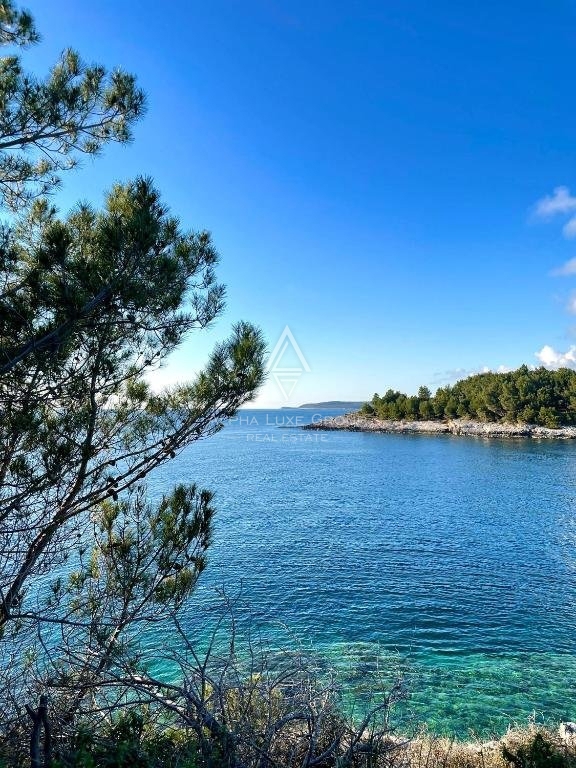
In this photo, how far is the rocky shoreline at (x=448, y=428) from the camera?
64.2 metres

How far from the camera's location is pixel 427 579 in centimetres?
1516

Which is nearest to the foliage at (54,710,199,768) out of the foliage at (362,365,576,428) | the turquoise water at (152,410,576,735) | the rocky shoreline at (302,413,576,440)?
the turquoise water at (152,410,576,735)

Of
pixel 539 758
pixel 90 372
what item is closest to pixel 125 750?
pixel 90 372

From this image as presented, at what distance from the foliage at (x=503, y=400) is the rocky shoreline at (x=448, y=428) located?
166 centimetres

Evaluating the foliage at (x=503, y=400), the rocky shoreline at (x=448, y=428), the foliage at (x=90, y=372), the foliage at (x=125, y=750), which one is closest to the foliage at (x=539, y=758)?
the foliage at (x=125, y=750)

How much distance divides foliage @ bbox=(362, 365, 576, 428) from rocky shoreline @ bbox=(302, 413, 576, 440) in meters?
1.66

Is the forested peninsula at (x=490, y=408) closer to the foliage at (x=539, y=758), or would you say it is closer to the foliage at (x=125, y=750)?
the foliage at (x=539, y=758)

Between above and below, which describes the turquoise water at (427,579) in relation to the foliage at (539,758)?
below

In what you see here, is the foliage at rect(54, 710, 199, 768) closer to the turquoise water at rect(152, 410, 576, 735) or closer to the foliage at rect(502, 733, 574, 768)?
the foliage at rect(502, 733, 574, 768)

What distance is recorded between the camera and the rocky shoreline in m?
64.2

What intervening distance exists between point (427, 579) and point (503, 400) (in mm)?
63007

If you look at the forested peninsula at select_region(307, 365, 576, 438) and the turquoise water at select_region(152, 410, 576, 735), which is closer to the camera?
the turquoise water at select_region(152, 410, 576, 735)

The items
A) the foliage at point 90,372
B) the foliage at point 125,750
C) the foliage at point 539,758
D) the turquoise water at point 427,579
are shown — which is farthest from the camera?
the turquoise water at point 427,579

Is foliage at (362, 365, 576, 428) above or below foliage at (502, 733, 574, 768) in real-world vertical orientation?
above
